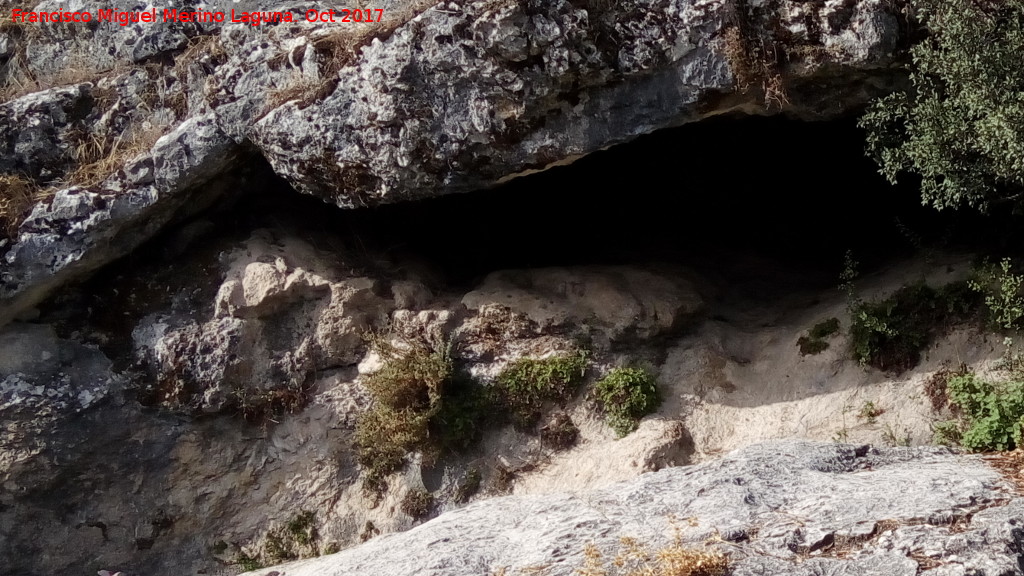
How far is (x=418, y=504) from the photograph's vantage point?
8.07 meters

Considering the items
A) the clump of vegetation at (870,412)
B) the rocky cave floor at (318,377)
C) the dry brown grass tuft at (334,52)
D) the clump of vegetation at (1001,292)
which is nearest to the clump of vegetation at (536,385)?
the rocky cave floor at (318,377)

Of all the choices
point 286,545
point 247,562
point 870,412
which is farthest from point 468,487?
point 870,412

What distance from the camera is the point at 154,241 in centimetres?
856

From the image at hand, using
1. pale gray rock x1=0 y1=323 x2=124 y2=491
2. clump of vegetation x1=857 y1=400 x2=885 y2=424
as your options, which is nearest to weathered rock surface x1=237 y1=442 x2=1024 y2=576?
clump of vegetation x1=857 y1=400 x2=885 y2=424

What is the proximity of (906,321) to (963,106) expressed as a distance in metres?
2.02

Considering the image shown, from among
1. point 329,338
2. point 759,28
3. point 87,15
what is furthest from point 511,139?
point 87,15

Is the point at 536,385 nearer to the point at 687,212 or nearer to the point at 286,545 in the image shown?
the point at 286,545

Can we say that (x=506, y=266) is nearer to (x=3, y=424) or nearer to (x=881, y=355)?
(x=881, y=355)

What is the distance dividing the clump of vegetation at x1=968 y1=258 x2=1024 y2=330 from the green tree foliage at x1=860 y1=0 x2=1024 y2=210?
639 millimetres

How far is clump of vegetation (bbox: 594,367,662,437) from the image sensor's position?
7.96m

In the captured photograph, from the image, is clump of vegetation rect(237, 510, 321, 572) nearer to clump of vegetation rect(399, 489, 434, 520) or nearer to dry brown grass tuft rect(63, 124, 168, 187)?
clump of vegetation rect(399, 489, 434, 520)

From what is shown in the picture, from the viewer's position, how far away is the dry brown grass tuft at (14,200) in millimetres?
7871

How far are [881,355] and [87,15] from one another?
8451 millimetres

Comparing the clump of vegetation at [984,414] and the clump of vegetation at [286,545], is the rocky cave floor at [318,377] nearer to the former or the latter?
the clump of vegetation at [286,545]
